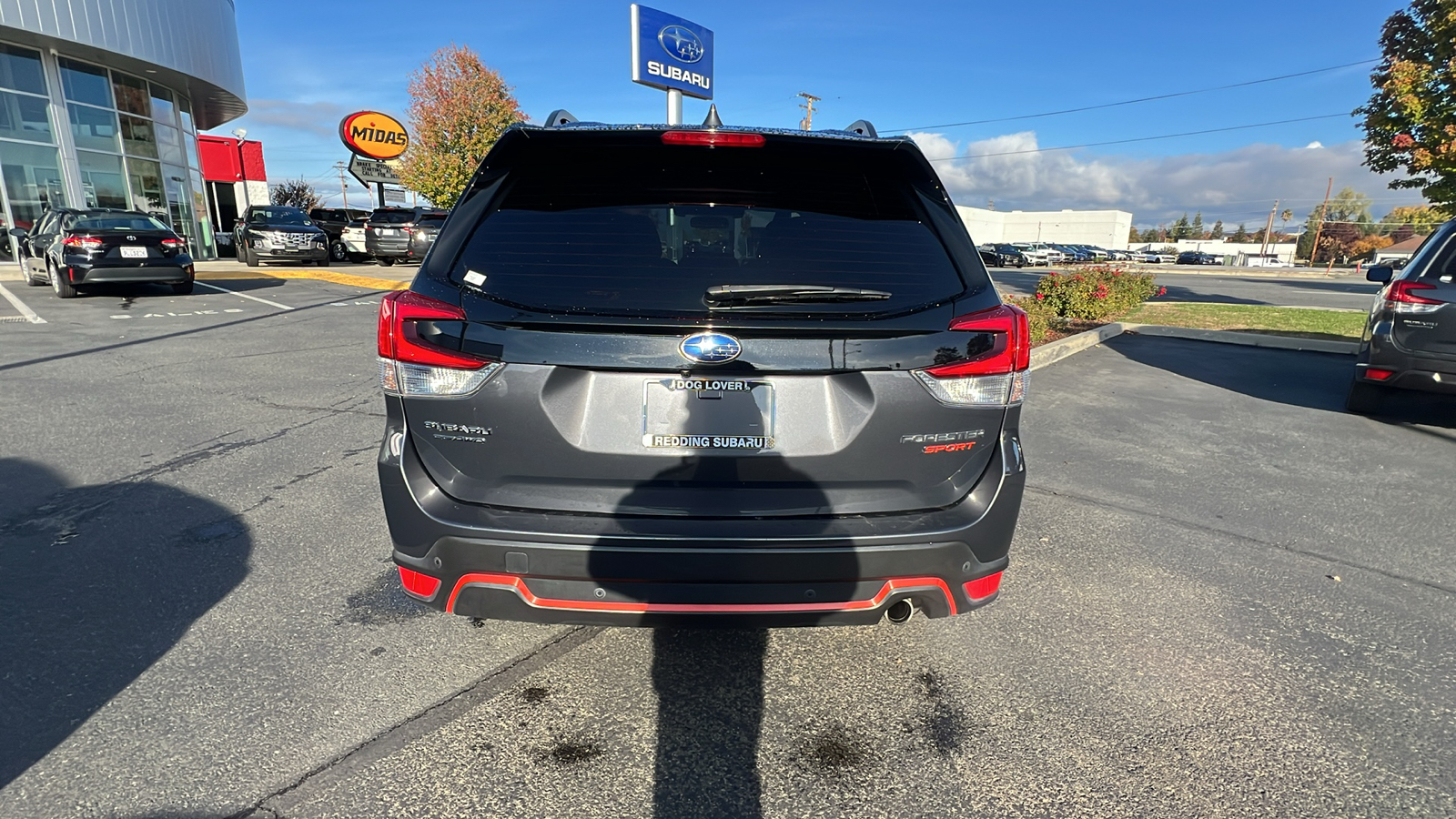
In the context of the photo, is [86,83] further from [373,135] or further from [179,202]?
[373,135]

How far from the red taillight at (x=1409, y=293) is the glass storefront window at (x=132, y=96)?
97.5 ft

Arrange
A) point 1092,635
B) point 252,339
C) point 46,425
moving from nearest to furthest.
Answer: point 1092,635 < point 46,425 < point 252,339

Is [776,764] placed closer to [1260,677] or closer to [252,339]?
Answer: [1260,677]

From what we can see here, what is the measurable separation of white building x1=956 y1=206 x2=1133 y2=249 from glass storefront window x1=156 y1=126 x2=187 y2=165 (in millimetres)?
93698

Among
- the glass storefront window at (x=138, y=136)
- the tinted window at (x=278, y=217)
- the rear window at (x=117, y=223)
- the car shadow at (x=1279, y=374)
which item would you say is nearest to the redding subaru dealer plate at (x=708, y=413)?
the car shadow at (x=1279, y=374)

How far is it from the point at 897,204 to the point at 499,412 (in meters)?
1.46

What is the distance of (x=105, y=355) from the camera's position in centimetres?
834

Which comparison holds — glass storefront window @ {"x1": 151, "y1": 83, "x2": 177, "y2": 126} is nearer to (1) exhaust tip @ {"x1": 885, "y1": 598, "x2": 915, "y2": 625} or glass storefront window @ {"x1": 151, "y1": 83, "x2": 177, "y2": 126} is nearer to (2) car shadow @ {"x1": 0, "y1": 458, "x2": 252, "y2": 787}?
(2) car shadow @ {"x1": 0, "y1": 458, "x2": 252, "y2": 787}

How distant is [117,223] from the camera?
13547mm

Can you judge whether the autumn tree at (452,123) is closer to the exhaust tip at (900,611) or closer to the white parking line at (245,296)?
the white parking line at (245,296)

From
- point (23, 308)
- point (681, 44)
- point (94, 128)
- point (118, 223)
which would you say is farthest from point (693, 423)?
point (94, 128)

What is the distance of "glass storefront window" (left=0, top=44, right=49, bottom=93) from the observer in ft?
63.6

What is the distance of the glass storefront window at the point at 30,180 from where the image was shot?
19.9 metres

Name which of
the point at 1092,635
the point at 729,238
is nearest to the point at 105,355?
the point at 729,238
